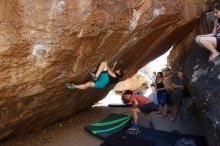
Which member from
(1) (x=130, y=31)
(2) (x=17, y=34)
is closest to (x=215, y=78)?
(1) (x=130, y=31)

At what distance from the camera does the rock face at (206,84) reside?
5598 mm

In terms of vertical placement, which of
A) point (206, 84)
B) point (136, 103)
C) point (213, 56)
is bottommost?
point (136, 103)

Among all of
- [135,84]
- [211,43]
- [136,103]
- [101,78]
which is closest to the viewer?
[211,43]

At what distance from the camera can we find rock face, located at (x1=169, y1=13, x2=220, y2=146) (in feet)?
18.4

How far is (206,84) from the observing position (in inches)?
236

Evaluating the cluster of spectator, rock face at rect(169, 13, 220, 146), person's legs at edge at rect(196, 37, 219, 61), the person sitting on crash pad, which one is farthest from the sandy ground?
person's legs at edge at rect(196, 37, 219, 61)

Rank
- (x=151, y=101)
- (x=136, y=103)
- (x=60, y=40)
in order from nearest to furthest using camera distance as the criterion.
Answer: (x=60, y=40) → (x=136, y=103) → (x=151, y=101)

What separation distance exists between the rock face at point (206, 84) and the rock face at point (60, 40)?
0.82 m

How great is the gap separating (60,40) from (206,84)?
286 centimetres

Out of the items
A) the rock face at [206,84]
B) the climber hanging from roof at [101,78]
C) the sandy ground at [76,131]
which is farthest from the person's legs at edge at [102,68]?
the rock face at [206,84]

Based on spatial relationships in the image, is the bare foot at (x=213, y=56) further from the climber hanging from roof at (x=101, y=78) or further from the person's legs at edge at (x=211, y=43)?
the climber hanging from roof at (x=101, y=78)

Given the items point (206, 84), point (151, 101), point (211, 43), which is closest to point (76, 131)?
point (151, 101)

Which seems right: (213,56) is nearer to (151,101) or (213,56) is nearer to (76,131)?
(151,101)

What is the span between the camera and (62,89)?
6613mm
